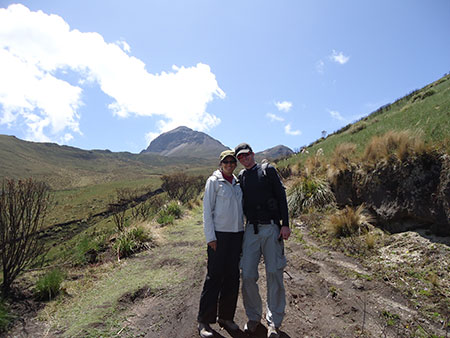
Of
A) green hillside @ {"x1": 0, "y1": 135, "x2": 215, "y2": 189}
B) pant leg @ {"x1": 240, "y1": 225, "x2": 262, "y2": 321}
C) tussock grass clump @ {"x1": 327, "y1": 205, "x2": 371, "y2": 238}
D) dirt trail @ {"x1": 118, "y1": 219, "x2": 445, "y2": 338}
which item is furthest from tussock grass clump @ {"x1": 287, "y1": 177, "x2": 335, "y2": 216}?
green hillside @ {"x1": 0, "y1": 135, "x2": 215, "y2": 189}

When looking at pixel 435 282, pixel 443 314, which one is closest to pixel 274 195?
pixel 443 314

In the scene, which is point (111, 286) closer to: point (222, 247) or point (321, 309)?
point (222, 247)

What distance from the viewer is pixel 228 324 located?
306cm

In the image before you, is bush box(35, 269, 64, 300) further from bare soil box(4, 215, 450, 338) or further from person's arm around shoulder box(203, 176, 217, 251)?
person's arm around shoulder box(203, 176, 217, 251)

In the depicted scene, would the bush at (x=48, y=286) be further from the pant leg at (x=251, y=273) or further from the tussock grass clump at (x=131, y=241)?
the pant leg at (x=251, y=273)

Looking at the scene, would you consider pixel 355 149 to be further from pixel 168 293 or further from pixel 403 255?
pixel 168 293

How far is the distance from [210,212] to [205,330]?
1446 millimetres

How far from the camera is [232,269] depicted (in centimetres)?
302

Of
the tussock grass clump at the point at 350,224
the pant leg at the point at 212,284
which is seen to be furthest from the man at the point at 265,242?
the tussock grass clump at the point at 350,224

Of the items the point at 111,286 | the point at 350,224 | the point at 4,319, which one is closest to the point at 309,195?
the point at 350,224

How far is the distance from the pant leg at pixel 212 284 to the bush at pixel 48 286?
299cm

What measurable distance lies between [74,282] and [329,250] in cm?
543

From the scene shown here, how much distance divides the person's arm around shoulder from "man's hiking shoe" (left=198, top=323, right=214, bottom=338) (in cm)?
99

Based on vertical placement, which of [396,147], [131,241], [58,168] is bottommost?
[131,241]
